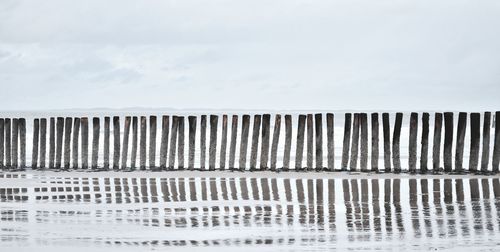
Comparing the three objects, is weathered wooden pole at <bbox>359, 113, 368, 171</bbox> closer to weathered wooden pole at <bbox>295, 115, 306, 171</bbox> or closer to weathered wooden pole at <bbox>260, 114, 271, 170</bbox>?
weathered wooden pole at <bbox>295, 115, 306, 171</bbox>

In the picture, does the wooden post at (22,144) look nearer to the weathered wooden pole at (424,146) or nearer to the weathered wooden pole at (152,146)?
the weathered wooden pole at (152,146)

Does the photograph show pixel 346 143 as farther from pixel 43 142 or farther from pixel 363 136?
pixel 43 142

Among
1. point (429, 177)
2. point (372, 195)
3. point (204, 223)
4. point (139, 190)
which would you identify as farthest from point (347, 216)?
point (429, 177)

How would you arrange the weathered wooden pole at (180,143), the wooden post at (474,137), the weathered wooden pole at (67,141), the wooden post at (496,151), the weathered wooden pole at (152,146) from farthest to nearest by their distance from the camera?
the weathered wooden pole at (67,141)
the weathered wooden pole at (152,146)
the weathered wooden pole at (180,143)
the wooden post at (474,137)
the wooden post at (496,151)

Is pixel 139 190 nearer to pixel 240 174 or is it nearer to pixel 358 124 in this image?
pixel 240 174

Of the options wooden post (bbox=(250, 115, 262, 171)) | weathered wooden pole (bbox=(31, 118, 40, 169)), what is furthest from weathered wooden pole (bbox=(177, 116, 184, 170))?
weathered wooden pole (bbox=(31, 118, 40, 169))

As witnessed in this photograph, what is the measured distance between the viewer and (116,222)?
10.1 metres

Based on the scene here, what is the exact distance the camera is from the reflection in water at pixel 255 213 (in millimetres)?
8898

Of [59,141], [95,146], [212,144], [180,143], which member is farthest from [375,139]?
[59,141]

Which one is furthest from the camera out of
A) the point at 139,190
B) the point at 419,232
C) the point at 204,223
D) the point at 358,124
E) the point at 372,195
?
the point at 358,124

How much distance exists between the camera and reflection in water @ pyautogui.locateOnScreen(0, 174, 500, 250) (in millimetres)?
8898

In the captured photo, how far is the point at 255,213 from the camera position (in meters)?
10.8

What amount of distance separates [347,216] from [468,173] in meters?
6.40

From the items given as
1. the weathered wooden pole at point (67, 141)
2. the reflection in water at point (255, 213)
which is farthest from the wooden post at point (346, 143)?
the weathered wooden pole at point (67, 141)
